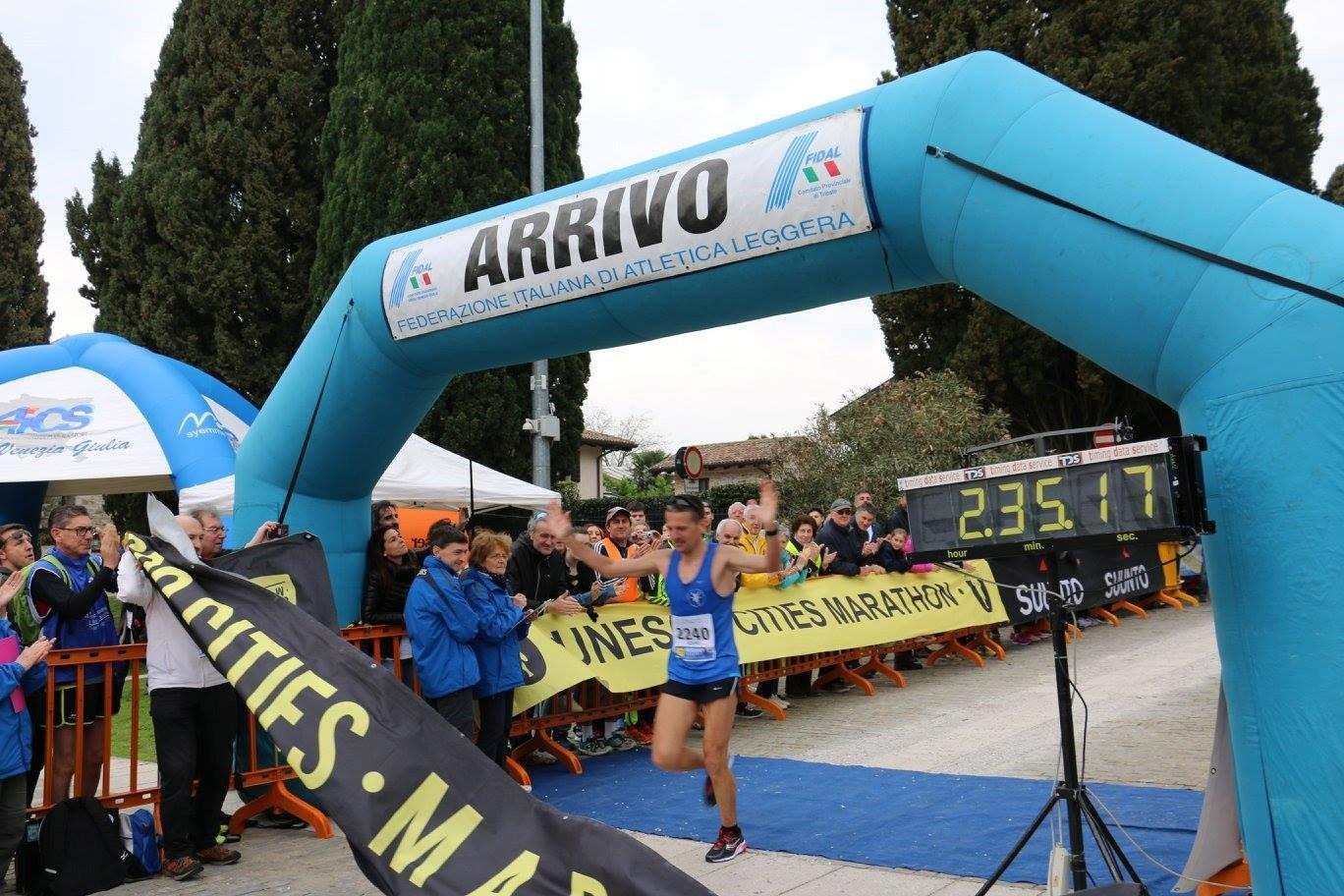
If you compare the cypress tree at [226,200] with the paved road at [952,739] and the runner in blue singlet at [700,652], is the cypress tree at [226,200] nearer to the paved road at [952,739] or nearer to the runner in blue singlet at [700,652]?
the paved road at [952,739]

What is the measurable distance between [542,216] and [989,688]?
741 centimetres

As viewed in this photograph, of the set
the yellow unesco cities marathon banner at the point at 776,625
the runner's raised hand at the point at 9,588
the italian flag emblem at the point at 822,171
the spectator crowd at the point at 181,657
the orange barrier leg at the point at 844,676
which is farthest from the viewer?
the orange barrier leg at the point at 844,676

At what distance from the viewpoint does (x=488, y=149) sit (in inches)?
925

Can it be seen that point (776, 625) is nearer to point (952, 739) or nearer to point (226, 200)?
point (952, 739)

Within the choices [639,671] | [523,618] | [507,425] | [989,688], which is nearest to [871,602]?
[989,688]

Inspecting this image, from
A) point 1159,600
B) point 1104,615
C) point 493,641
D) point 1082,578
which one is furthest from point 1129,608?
point 493,641

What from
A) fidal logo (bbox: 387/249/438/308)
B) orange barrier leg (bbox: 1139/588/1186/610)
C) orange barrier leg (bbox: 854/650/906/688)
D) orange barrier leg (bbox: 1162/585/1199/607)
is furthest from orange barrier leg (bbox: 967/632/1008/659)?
fidal logo (bbox: 387/249/438/308)

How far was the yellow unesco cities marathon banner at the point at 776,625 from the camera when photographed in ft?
29.1

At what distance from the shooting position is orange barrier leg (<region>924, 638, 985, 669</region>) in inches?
517

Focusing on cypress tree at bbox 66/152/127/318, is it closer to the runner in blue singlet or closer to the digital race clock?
the runner in blue singlet

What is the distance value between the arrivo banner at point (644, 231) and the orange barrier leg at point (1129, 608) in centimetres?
1329

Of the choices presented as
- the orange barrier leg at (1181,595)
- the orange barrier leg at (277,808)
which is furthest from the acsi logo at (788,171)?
the orange barrier leg at (1181,595)

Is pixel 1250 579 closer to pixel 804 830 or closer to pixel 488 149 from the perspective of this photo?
pixel 804 830

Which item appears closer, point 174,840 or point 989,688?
point 174,840
